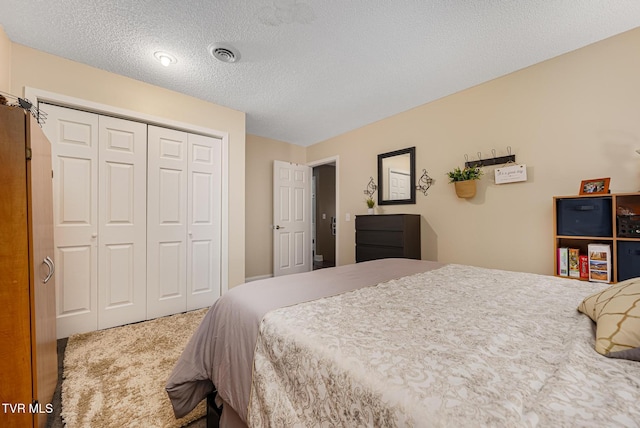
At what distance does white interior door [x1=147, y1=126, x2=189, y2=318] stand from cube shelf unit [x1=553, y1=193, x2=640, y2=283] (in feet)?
11.9

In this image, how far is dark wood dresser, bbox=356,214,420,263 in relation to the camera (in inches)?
114

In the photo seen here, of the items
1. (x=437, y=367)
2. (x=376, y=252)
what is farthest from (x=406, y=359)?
(x=376, y=252)

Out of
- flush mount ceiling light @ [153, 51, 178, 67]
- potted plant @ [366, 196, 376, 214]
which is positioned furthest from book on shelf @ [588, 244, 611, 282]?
flush mount ceiling light @ [153, 51, 178, 67]

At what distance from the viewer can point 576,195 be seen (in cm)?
201

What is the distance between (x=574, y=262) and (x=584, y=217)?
1.18 feet

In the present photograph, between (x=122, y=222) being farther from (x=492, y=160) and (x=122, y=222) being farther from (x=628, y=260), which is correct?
(x=628, y=260)

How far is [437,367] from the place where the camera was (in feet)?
1.97

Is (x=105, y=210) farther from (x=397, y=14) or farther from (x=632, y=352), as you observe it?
(x=632, y=352)

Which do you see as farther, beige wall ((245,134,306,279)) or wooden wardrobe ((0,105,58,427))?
beige wall ((245,134,306,279))

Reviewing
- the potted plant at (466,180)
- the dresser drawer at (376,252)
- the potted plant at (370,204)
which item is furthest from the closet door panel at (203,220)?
the potted plant at (466,180)

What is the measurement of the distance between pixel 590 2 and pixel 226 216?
365cm

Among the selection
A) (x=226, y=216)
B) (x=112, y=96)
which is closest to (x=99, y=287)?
(x=226, y=216)

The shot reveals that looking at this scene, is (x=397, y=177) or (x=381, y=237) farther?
(x=397, y=177)

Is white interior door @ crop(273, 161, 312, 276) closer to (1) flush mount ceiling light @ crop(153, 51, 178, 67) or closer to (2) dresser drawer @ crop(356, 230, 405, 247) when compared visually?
(2) dresser drawer @ crop(356, 230, 405, 247)
